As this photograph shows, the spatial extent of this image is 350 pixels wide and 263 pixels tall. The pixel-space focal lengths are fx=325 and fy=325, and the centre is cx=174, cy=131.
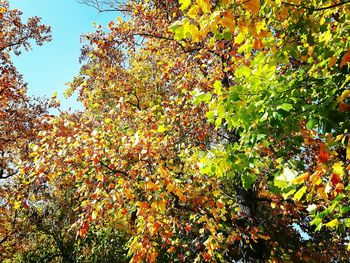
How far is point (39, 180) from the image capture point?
6828 mm

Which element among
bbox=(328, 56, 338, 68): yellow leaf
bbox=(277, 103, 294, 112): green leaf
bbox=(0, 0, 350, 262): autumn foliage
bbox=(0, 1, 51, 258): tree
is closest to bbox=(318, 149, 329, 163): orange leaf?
bbox=(0, 0, 350, 262): autumn foliage

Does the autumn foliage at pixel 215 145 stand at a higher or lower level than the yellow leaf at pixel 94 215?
higher

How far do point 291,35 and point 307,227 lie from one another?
1100 centimetres

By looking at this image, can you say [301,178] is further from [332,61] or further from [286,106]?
[332,61]

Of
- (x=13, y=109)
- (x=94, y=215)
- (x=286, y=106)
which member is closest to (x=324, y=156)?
(x=286, y=106)

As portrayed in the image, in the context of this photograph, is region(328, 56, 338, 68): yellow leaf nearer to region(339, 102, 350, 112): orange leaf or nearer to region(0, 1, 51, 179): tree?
region(339, 102, 350, 112): orange leaf

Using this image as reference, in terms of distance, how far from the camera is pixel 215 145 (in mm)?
9508

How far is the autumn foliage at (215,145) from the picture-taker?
4223mm

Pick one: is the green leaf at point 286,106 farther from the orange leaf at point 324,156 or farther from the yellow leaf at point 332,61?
the yellow leaf at point 332,61

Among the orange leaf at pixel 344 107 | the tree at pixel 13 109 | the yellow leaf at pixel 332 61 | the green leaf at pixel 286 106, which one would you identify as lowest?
the green leaf at pixel 286 106

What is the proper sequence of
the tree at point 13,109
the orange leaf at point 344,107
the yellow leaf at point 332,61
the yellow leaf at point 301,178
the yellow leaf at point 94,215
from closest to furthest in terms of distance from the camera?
the yellow leaf at point 301,178 < the orange leaf at point 344,107 < the yellow leaf at point 332,61 < the yellow leaf at point 94,215 < the tree at point 13,109

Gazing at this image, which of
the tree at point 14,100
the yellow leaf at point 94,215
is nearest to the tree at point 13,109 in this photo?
the tree at point 14,100

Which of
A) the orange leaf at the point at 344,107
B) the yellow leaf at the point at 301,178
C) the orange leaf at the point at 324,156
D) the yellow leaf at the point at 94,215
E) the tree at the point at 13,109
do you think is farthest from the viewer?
the tree at the point at 13,109

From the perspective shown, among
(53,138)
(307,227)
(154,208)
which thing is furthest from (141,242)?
(307,227)
